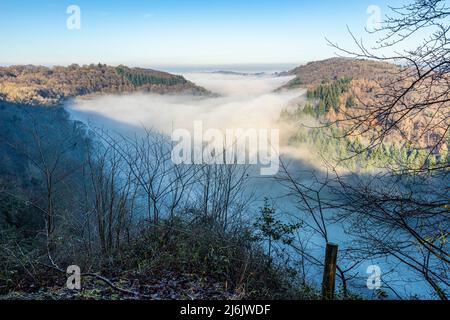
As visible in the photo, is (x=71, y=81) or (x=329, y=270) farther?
(x=71, y=81)

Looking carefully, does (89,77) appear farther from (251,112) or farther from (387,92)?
(387,92)

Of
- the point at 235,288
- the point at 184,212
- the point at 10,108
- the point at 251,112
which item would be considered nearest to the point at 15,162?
the point at 10,108

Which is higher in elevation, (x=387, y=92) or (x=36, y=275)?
(x=387, y=92)

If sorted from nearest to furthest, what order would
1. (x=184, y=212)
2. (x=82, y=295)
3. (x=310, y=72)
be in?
(x=82, y=295) < (x=184, y=212) < (x=310, y=72)
